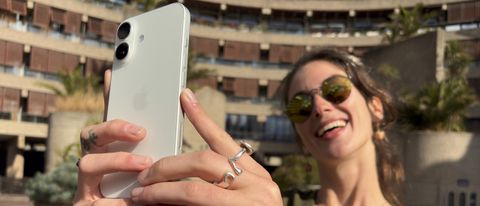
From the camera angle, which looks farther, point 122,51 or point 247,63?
point 247,63

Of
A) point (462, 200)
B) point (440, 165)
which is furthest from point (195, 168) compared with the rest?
point (440, 165)

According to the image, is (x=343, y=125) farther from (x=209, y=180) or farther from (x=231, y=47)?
(x=231, y=47)

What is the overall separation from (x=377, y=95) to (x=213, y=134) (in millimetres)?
1418

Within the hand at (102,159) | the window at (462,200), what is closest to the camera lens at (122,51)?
the hand at (102,159)

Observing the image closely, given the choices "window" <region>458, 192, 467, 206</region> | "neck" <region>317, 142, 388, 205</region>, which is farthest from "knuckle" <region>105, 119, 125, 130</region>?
"window" <region>458, 192, 467, 206</region>

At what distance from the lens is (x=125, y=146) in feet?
4.72

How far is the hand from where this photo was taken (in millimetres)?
1363

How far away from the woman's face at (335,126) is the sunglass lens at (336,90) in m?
0.02

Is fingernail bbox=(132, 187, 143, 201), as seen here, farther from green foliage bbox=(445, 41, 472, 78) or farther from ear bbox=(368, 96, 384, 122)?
green foliage bbox=(445, 41, 472, 78)

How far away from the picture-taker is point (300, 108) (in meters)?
2.45

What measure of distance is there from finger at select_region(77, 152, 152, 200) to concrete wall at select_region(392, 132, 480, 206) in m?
18.1

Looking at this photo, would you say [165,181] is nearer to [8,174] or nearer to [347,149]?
[347,149]

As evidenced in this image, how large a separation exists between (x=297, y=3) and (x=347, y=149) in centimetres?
4141

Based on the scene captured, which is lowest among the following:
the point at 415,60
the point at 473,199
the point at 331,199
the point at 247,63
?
the point at 473,199
